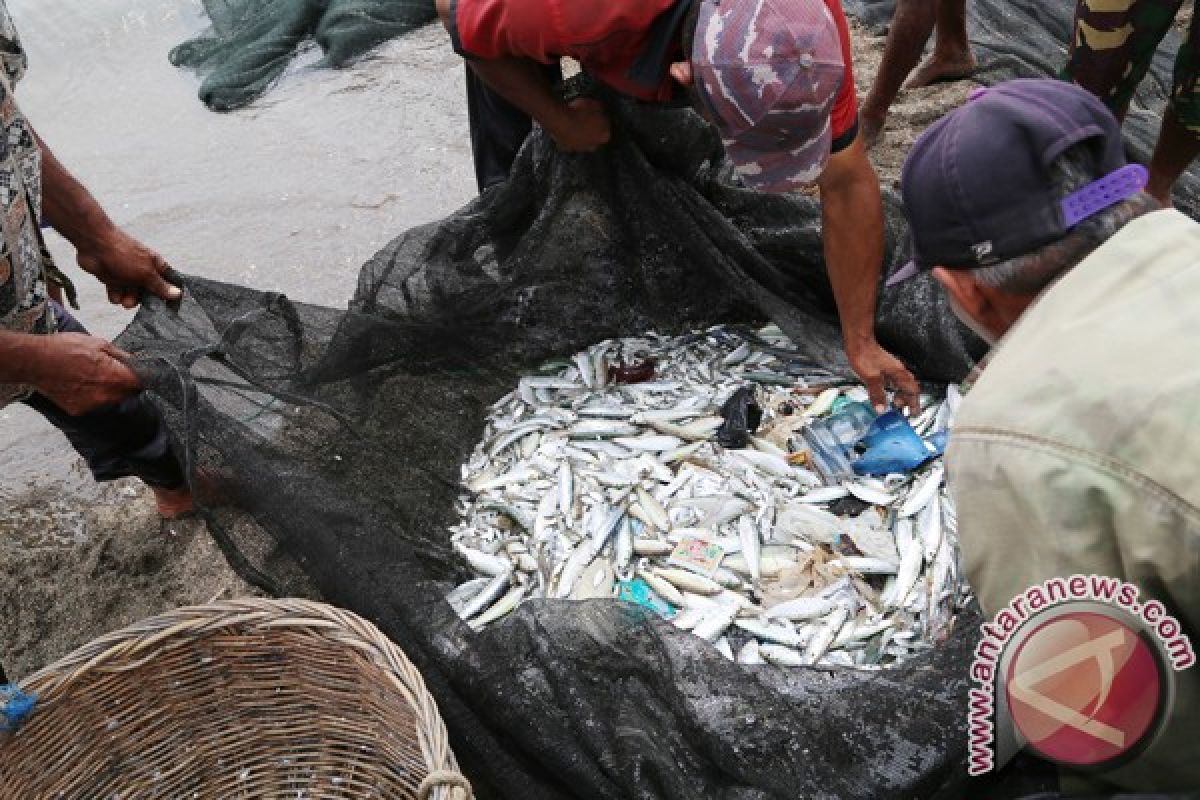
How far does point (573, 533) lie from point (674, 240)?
0.94 m

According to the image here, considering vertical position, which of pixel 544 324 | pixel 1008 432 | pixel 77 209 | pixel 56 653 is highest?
pixel 1008 432

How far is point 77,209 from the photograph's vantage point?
2.49m

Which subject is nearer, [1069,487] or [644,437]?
Result: [1069,487]

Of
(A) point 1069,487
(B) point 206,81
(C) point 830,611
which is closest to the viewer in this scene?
(A) point 1069,487

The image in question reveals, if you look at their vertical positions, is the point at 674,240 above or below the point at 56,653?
above

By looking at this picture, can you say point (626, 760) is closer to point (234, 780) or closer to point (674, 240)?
point (234, 780)

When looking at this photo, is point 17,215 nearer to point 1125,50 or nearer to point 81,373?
point 81,373

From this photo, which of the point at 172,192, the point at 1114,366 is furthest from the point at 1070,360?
the point at 172,192

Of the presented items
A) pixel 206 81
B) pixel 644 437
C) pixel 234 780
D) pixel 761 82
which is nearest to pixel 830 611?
pixel 644 437

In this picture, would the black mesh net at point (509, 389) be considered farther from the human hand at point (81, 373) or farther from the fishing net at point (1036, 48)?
the fishing net at point (1036, 48)

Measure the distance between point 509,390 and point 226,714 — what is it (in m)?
1.15

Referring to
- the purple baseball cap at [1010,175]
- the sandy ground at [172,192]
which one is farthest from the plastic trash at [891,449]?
the sandy ground at [172,192]

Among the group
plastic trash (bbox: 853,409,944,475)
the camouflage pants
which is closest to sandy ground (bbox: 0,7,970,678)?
the camouflage pants

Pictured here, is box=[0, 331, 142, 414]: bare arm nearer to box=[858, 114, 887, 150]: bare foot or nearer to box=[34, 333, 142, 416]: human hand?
box=[34, 333, 142, 416]: human hand
